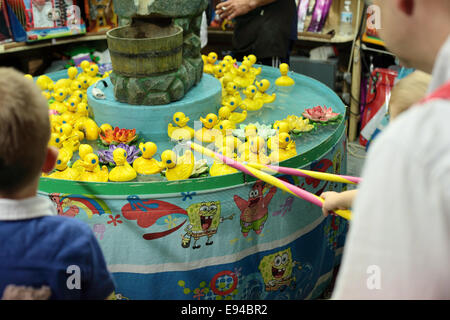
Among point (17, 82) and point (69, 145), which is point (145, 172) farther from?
point (17, 82)

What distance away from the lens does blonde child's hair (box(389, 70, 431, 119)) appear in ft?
3.87

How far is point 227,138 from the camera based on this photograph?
1.92 meters

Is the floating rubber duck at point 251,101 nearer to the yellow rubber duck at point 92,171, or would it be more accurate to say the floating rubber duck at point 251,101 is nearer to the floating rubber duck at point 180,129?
the floating rubber duck at point 180,129

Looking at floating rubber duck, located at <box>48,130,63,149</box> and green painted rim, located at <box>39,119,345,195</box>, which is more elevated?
floating rubber duck, located at <box>48,130,63,149</box>

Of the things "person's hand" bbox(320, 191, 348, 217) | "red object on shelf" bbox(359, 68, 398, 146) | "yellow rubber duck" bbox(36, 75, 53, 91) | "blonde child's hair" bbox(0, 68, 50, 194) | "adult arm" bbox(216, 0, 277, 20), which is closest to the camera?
"blonde child's hair" bbox(0, 68, 50, 194)

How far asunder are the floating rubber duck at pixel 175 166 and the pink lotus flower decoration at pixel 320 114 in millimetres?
731

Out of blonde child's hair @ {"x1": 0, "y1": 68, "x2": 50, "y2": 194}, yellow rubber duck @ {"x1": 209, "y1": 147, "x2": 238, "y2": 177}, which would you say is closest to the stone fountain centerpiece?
yellow rubber duck @ {"x1": 209, "y1": 147, "x2": 238, "y2": 177}

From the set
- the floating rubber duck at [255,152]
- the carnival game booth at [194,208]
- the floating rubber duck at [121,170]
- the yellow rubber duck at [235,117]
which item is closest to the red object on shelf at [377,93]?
the carnival game booth at [194,208]

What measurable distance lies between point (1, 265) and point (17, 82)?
0.31 metres

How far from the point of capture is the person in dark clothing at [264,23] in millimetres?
3057

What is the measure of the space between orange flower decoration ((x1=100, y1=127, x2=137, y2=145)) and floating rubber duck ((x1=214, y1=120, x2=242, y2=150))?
352 mm

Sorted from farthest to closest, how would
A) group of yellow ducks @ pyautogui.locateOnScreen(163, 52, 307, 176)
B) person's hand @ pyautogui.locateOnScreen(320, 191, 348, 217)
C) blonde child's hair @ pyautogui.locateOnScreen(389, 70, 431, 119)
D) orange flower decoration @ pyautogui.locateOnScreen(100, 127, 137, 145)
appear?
orange flower decoration @ pyautogui.locateOnScreen(100, 127, 137, 145) → group of yellow ducks @ pyautogui.locateOnScreen(163, 52, 307, 176) → person's hand @ pyautogui.locateOnScreen(320, 191, 348, 217) → blonde child's hair @ pyautogui.locateOnScreen(389, 70, 431, 119)

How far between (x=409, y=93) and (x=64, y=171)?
1.20 meters

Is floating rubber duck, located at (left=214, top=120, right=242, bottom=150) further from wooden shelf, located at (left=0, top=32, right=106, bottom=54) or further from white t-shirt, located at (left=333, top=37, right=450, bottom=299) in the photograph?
wooden shelf, located at (left=0, top=32, right=106, bottom=54)
